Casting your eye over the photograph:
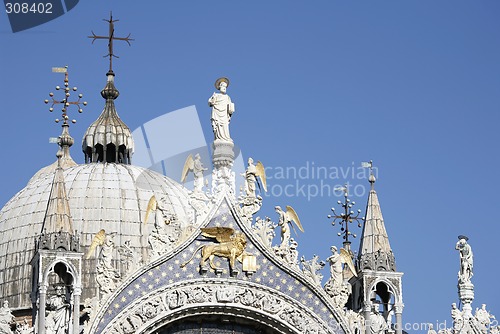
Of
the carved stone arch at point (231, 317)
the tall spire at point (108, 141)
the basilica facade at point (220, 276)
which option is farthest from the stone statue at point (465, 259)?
the tall spire at point (108, 141)

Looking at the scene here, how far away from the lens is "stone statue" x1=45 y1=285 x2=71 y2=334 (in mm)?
42469

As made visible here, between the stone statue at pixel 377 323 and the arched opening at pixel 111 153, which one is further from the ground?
the arched opening at pixel 111 153

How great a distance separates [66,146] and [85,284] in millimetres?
6864

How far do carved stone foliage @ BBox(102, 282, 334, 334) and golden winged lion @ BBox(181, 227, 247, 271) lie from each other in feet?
2.05

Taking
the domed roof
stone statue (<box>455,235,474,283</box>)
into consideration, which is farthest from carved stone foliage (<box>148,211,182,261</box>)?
the domed roof

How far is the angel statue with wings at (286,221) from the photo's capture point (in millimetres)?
44125

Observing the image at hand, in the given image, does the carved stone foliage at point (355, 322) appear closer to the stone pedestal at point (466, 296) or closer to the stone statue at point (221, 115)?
the stone pedestal at point (466, 296)

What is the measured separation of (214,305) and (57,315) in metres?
3.62

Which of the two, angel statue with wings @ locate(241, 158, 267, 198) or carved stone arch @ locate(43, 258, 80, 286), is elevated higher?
angel statue with wings @ locate(241, 158, 267, 198)

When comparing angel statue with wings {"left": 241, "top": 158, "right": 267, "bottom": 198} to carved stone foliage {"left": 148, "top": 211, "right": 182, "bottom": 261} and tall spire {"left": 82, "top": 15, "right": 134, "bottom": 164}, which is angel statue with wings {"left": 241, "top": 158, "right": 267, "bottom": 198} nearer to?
carved stone foliage {"left": 148, "top": 211, "right": 182, "bottom": 261}

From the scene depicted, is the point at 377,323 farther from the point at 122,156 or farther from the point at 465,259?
the point at 122,156

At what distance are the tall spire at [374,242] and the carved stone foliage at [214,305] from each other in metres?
1.89

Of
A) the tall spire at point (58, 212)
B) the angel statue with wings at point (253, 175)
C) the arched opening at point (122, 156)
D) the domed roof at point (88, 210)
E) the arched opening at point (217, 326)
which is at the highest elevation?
the arched opening at point (122, 156)

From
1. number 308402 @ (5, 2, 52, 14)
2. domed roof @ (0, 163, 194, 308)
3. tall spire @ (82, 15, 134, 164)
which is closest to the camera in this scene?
number 308402 @ (5, 2, 52, 14)
